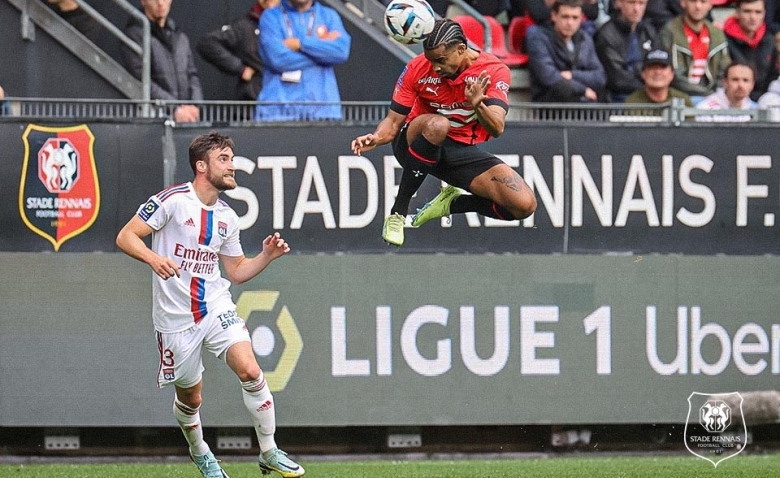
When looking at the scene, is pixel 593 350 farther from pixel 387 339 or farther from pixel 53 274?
pixel 53 274

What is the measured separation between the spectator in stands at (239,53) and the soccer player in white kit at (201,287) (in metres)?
3.02

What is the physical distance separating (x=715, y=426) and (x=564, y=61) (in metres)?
3.52

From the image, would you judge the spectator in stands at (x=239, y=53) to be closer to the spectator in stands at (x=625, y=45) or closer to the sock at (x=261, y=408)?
the spectator in stands at (x=625, y=45)

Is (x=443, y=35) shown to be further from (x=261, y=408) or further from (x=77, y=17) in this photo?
(x=77, y=17)

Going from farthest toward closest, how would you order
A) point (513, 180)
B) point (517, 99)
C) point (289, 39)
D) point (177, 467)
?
point (517, 99), point (289, 39), point (177, 467), point (513, 180)

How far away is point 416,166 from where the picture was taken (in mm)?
8977

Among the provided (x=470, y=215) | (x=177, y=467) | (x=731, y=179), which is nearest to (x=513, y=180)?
(x=470, y=215)

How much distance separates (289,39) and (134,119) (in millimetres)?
1570

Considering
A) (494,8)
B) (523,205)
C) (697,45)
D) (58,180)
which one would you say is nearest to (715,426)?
(523,205)

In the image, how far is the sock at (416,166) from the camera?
8.86m

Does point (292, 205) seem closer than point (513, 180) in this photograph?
No

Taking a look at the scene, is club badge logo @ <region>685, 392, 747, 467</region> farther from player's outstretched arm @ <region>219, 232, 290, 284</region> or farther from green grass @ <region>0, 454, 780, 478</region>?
player's outstretched arm @ <region>219, 232, 290, 284</region>

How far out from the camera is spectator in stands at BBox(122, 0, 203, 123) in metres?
11.6

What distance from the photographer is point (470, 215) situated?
440 inches
